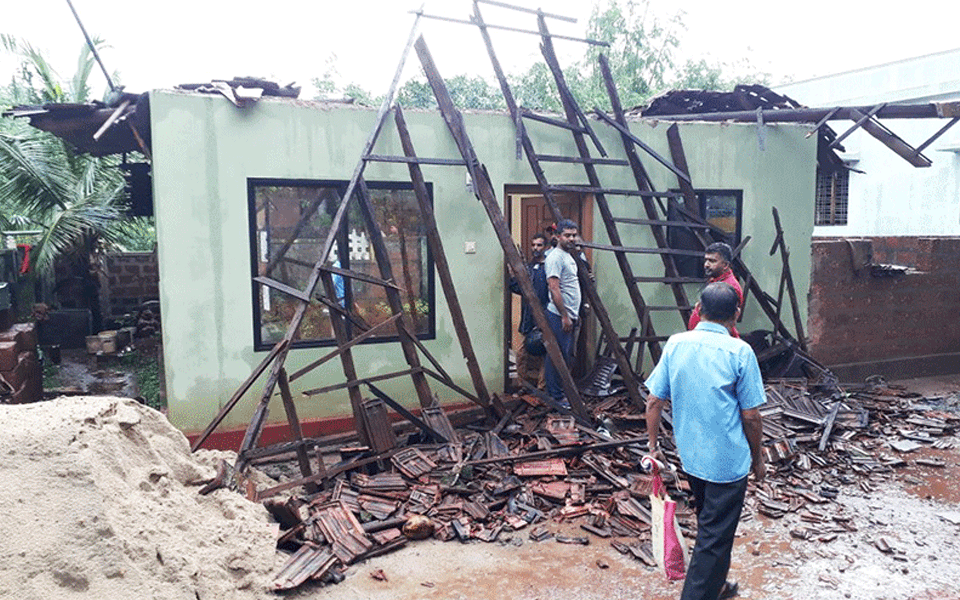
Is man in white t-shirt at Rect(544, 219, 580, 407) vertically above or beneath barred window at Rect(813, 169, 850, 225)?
beneath

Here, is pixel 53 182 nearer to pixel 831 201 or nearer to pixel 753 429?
pixel 753 429

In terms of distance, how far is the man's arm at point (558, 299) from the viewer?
695 cm

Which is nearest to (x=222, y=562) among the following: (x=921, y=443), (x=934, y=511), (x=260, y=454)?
(x=260, y=454)

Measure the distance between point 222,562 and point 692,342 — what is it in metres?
3.09

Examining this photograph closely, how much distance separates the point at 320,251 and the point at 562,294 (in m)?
2.62

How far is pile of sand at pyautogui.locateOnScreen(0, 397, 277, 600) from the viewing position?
332 cm

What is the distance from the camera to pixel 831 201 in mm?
17203

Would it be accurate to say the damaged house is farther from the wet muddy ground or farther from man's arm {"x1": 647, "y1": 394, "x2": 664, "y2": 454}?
man's arm {"x1": 647, "y1": 394, "x2": 664, "y2": 454}

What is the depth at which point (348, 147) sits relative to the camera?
6812 mm

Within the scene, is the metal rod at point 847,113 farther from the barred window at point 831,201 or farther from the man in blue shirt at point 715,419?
the barred window at point 831,201

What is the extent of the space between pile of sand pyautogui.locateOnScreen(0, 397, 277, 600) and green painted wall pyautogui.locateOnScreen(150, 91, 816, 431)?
176cm

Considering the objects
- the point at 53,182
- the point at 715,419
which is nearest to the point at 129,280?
Result: the point at 53,182

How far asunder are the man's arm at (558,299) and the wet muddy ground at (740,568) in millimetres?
2316

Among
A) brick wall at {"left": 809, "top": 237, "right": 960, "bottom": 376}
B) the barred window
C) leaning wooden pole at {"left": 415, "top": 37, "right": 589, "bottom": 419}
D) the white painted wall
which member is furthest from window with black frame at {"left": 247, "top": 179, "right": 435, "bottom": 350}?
the barred window
